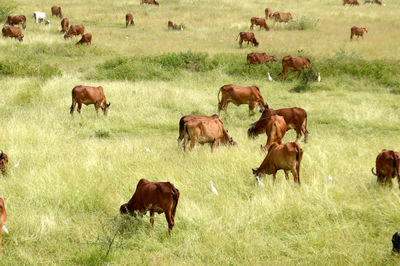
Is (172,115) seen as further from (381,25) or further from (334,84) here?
(381,25)

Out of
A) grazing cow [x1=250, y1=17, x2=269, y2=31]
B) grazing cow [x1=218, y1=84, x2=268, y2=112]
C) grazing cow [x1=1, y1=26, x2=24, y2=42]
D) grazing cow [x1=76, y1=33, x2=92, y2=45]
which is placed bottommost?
grazing cow [x1=218, y1=84, x2=268, y2=112]

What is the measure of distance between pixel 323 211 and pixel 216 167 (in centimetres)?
229

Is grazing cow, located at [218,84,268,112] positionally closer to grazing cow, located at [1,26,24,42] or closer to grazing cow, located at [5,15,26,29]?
grazing cow, located at [1,26,24,42]

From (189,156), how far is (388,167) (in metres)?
3.61

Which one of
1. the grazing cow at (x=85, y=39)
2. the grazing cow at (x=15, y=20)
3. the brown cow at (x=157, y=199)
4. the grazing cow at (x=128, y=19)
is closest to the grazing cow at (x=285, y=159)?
the brown cow at (x=157, y=199)

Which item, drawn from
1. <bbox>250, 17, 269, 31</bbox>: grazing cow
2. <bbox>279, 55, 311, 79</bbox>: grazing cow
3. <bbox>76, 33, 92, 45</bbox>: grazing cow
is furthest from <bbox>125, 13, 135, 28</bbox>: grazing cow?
<bbox>279, 55, 311, 79</bbox>: grazing cow

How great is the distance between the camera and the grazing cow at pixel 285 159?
7.30 meters

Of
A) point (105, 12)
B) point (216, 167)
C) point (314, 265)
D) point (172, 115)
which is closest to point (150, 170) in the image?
point (216, 167)

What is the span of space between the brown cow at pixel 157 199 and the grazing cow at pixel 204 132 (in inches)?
143

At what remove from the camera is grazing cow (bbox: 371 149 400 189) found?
23.0ft

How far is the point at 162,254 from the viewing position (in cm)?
563

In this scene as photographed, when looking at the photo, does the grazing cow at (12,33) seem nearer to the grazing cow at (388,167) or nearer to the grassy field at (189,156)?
the grassy field at (189,156)

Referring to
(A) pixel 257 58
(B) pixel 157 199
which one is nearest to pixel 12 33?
(A) pixel 257 58

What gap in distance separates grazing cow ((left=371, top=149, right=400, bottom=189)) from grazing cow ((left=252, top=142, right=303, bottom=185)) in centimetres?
110
